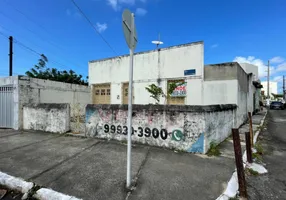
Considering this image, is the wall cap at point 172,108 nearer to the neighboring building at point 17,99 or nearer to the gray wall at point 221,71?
the neighboring building at point 17,99

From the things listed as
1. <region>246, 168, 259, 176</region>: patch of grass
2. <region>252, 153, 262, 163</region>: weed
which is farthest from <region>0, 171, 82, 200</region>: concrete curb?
<region>252, 153, 262, 163</region>: weed

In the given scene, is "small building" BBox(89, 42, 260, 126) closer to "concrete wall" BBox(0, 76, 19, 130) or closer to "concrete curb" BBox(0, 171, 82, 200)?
"concrete wall" BBox(0, 76, 19, 130)

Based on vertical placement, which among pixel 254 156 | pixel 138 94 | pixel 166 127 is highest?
pixel 138 94

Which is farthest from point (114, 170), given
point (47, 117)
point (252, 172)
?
point (47, 117)

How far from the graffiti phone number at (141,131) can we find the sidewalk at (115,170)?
0.43 metres

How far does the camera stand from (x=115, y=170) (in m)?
3.22

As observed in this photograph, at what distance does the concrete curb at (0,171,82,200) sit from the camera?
2.34m

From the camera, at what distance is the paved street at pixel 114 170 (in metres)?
2.50

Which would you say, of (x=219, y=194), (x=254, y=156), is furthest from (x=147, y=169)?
(x=254, y=156)

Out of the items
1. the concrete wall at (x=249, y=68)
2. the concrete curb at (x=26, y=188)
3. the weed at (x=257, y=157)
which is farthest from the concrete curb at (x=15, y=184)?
the concrete wall at (x=249, y=68)

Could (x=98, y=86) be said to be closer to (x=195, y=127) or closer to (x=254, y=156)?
(x=195, y=127)

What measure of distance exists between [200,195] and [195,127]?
208 cm

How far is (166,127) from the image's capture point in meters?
4.61

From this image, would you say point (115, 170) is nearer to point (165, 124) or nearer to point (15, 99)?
point (165, 124)
